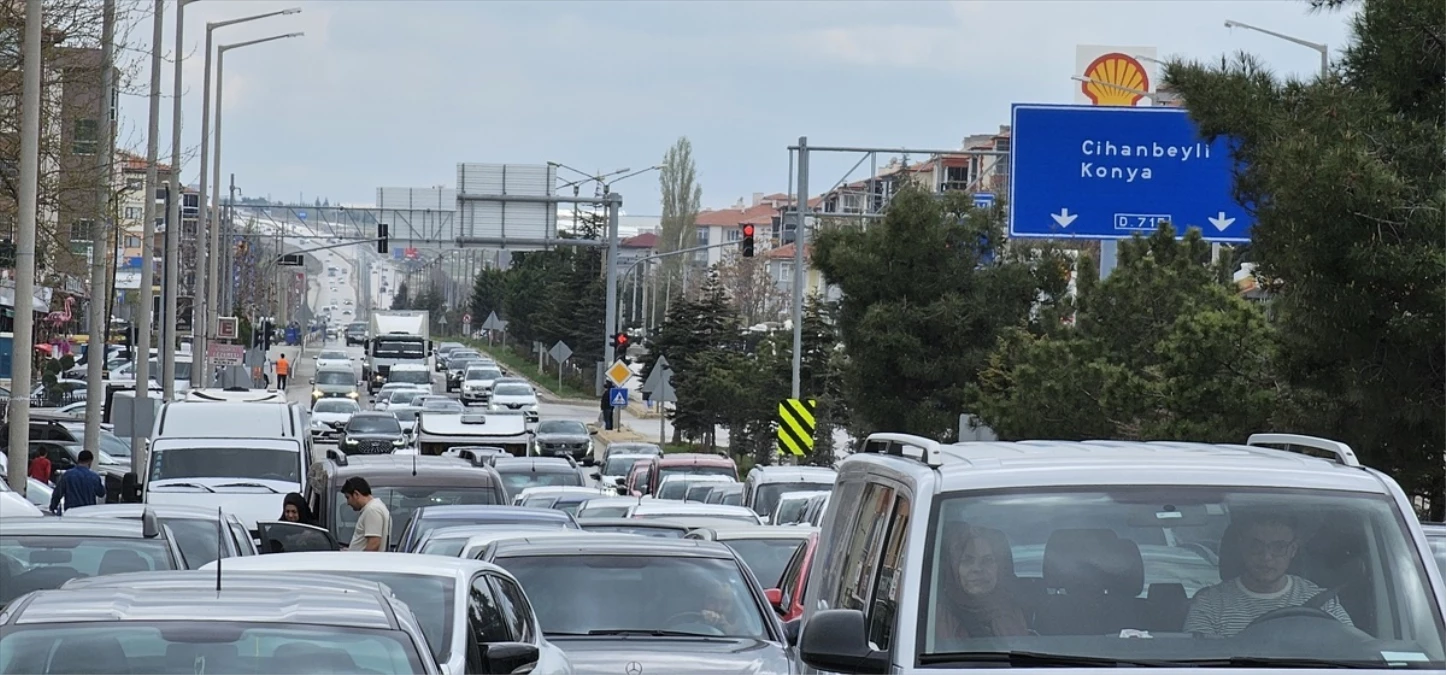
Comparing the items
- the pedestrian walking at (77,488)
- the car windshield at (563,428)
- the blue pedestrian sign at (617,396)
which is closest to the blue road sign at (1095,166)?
the pedestrian walking at (77,488)

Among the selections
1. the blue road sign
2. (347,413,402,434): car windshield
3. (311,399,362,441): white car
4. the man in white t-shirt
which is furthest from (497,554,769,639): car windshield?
(311,399,362,441): white car

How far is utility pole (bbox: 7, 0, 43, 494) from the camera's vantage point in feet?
80.4

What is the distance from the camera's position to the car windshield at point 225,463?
27625 mm

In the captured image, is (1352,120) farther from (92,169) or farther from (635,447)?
(635,447)

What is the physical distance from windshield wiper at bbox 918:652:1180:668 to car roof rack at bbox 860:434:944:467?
0.73m

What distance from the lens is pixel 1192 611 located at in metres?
6.55

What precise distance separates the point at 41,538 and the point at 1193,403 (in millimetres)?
16696

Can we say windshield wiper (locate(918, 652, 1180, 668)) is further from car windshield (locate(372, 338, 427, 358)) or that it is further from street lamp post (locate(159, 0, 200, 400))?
car windshield (locate(372, 338, 427, 358))

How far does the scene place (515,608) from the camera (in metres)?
9.96

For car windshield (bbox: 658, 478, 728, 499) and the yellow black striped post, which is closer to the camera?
car windshield (bbox: 658, 478, 728, 499)

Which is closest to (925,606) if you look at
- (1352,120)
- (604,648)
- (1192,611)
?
(1192,611)

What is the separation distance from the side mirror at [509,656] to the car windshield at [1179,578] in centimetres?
254

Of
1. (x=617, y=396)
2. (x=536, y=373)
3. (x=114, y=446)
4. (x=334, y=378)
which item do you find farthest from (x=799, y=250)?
(x=536, y=373)

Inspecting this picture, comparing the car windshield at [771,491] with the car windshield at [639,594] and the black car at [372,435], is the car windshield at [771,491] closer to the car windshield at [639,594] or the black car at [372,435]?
the car windshield at [639,594]
